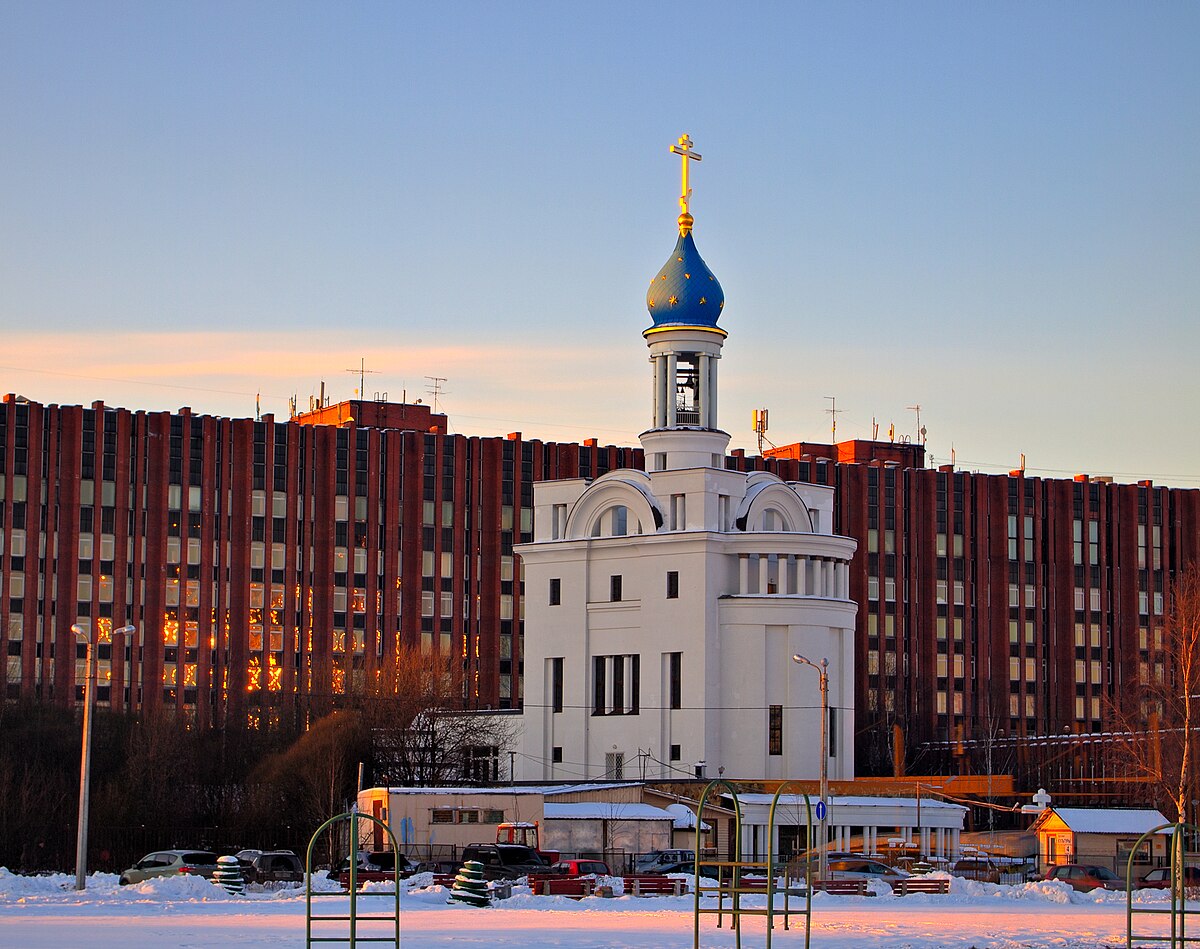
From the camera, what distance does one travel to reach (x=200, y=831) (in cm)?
8794

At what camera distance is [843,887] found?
196ft

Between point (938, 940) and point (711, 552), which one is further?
point (711, 552)

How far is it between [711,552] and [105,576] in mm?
49666

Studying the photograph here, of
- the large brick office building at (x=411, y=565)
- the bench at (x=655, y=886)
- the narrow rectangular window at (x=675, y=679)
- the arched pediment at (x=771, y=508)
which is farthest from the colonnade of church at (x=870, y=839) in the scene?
the large brick office building at (x=411, y=565)

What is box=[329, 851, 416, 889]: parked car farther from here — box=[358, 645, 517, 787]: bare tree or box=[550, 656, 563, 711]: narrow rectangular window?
box=[358, 645, 517, 787]: bare tree

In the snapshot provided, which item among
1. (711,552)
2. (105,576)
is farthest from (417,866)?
(105,576)

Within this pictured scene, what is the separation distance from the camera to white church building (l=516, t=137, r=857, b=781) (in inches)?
3511

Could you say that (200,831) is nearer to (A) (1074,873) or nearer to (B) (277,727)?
(B) (277,727)

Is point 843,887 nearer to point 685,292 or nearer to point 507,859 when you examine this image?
point 507,859

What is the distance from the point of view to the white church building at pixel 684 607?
89188 millimetres

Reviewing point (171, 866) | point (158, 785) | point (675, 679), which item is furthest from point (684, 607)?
point (171, 866)

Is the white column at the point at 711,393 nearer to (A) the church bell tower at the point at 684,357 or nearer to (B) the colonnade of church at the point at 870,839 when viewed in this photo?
(A) the church bell tower at the point at 684,357

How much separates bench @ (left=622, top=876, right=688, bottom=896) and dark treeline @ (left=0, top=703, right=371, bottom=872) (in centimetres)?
2771

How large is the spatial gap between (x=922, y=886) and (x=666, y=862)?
9.94 meters
